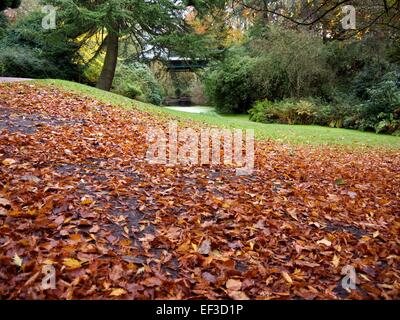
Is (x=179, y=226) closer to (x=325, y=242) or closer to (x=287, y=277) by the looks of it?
(x=287, y=277)

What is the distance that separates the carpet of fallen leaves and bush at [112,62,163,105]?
48.0 feet

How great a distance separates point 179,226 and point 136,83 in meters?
20.0

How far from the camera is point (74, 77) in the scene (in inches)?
771

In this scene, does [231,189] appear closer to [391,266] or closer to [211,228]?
[211,228]

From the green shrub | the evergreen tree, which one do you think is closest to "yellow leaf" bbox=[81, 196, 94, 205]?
the evergreen tree

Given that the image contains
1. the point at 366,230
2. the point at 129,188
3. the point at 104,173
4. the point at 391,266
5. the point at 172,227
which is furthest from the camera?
the point at 104,173

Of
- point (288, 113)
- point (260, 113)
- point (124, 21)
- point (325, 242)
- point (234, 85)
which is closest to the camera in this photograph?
point (325, 242)

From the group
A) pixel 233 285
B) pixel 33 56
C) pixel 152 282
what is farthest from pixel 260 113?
pixel 152 282

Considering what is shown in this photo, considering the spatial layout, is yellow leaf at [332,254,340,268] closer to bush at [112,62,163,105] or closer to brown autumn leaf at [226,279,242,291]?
brown autumn leaf at [226,279,242,291]

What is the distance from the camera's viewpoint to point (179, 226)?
3.38 meters

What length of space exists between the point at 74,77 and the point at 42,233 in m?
18.6

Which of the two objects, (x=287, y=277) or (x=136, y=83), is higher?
(x=136, y=83)

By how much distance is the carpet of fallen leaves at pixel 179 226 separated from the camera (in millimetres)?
2520
